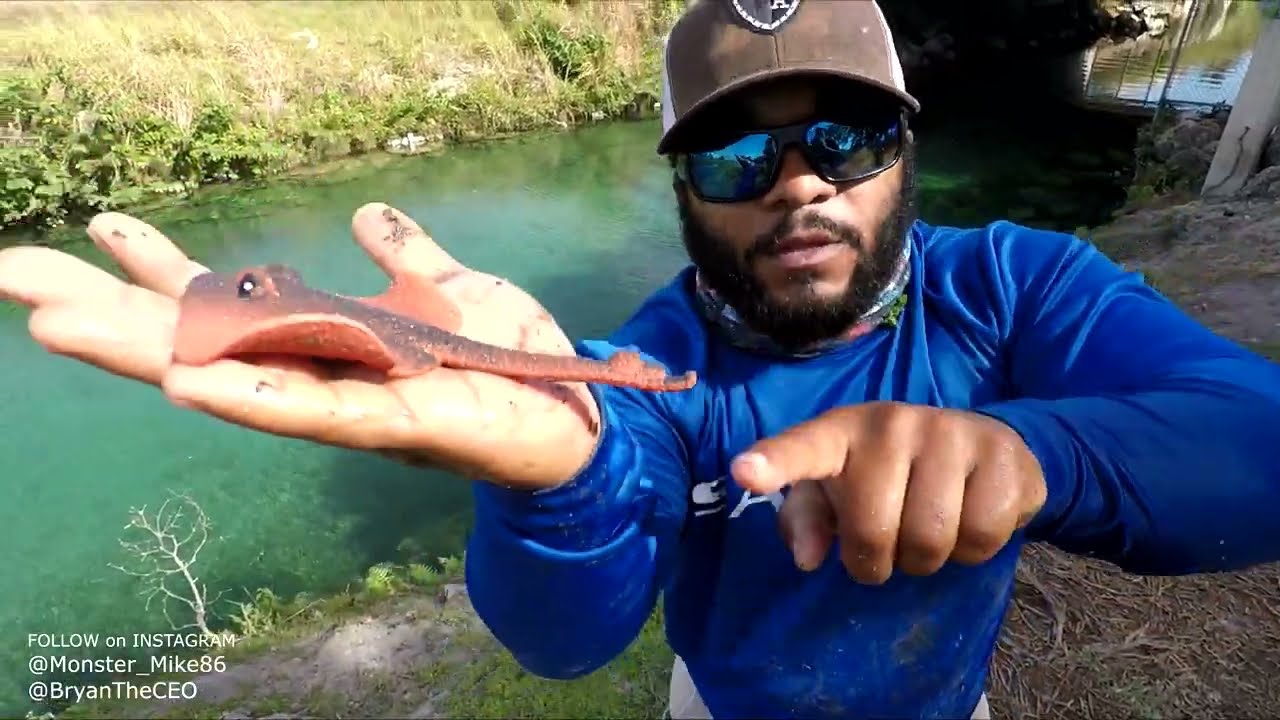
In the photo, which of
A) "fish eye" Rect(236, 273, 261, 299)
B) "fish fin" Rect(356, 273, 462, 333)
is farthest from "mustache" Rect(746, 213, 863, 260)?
"fish eye" Rect(236, 273, 261, 299)

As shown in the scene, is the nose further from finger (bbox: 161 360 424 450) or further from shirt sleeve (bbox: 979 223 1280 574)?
A: finger (bbox: 161 360 424 450)

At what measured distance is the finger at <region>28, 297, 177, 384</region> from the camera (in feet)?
2.98

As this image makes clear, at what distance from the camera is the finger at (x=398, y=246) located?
1.23m

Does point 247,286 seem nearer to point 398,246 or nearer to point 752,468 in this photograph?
point 398,246

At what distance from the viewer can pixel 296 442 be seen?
6109 mm

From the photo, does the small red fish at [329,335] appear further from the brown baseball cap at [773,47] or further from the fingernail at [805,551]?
the brown baseball cap at [773,47]

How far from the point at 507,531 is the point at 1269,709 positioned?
3046 millimetres

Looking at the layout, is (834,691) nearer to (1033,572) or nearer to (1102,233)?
(1033,572)

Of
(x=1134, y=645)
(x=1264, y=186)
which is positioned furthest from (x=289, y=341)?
(x=1264, y=186)

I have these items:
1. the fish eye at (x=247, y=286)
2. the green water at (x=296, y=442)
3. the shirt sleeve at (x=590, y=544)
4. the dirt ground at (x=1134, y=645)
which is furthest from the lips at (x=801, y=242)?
the green water at (x=296, y=442)

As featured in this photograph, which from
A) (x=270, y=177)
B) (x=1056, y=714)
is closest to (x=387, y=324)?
(x=1056, y=714)

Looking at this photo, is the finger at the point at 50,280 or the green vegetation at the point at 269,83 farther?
the green vegetation at the point at 269,83

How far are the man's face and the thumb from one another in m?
0.55

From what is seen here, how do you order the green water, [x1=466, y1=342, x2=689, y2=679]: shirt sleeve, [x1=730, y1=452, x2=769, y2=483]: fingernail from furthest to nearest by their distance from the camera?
1. the green water
2. [x1=466, y1=342, x2=689, y2=679]: shirt sleeve
3. [x1=730, y1=452, x2=769, y2=483]: fingernail
